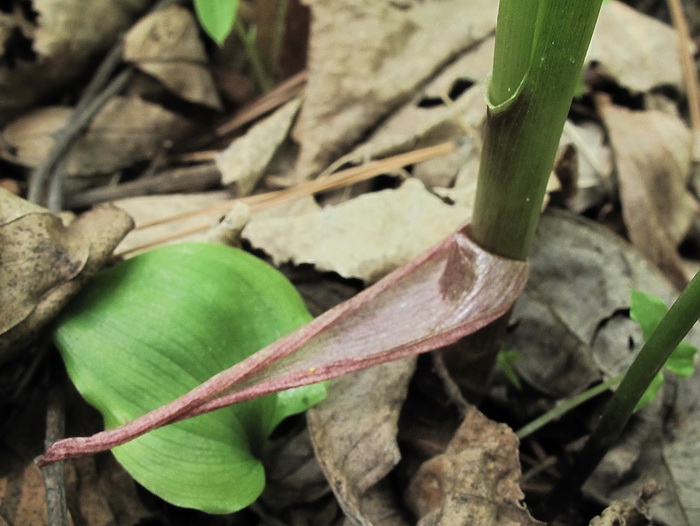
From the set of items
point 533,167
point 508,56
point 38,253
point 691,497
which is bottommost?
point 691,497

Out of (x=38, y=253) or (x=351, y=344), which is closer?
(x=351, y=344)

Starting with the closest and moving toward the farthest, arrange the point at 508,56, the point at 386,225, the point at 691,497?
the point at 508,56 < the point at 691,497 < the point at 386,225

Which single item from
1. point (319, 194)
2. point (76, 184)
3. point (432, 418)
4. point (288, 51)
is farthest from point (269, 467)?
point (288, 51)

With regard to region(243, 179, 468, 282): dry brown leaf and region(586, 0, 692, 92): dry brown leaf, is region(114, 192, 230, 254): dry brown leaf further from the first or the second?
region(586, 0, 692, 92): dry brown leaf

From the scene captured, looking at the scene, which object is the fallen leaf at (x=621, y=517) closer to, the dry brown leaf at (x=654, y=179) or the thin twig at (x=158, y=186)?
the dry brown leaf at (x=654, y=179)

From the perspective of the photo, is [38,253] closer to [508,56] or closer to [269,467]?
[269,467]

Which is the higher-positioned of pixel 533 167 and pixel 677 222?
pixel 533 167

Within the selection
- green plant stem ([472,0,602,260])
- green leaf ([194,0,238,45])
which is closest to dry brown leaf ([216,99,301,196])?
green leaf ([194,0,238,45])
